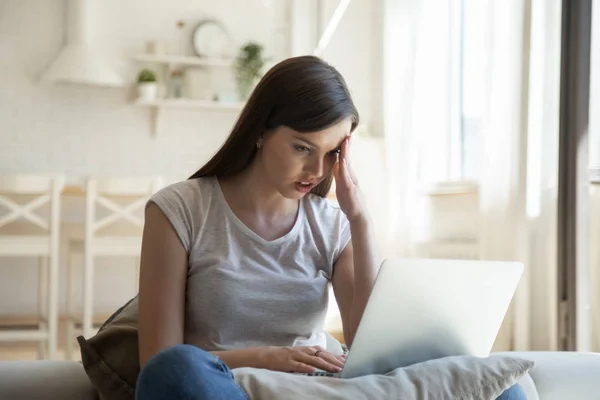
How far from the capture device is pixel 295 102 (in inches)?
56.4

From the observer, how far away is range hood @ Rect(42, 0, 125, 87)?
500 centimetres

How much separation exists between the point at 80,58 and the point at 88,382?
399cm

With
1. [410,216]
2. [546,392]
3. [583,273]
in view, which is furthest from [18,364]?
[410,216]

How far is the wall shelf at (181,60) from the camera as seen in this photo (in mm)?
5312

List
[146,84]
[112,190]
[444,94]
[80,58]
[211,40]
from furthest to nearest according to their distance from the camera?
[211,40] → [146,84] → [80,58] → [444,94] → [112,190]

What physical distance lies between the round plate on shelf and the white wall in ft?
0.26

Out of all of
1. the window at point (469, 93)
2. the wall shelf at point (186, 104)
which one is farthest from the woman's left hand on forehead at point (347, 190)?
the wall shelf at point (186, 104)

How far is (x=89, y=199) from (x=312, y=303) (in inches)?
105

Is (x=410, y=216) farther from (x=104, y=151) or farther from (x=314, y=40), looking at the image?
(x=104, y=151)

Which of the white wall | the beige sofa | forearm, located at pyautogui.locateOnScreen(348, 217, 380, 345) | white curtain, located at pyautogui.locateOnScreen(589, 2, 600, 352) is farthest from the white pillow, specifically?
the white wall

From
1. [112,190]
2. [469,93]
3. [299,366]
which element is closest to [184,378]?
[299,366]

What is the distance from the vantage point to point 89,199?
13.0 feet

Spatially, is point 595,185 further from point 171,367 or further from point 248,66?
point 248,66

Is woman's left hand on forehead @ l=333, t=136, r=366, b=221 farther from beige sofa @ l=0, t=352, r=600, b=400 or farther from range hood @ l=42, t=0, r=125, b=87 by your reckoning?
range hood @ l=42, t=0, r=125, b=87
